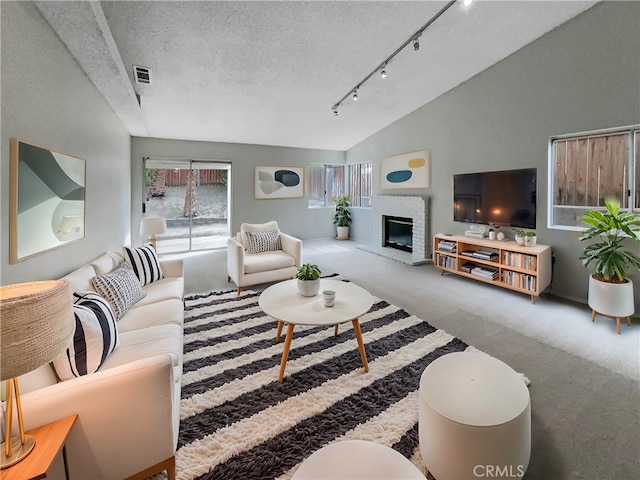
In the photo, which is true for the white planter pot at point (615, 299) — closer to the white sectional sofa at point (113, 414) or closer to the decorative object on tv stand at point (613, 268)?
the decorative object on tv stand at point (613, 268)

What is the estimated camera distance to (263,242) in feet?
14.2

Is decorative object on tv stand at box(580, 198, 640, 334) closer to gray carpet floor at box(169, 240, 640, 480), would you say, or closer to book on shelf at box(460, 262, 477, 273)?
gray carpet floor at box(169, 240, 640, 480)

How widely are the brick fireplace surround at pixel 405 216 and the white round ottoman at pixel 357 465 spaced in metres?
4.39

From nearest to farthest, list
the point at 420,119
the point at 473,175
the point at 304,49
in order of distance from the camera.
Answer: the point at 304,49 → the point at 473,175 → the point at 420,119

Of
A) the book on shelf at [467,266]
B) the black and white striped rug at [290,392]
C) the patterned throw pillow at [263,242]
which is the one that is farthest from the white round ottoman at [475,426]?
the patterned throw pillow at [263,242]

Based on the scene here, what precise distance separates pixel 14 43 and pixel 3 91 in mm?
335

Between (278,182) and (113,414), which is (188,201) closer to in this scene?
(278,182)

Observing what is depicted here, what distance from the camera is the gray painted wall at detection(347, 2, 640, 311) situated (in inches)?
118

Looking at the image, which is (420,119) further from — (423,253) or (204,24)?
(204,24)

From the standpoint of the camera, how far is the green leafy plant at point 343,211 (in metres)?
7.68

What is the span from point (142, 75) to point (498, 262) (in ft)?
16.2

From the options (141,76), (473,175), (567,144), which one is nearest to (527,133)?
(567,144)

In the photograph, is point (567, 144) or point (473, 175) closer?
point (567, 144)

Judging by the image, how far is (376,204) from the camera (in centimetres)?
657
